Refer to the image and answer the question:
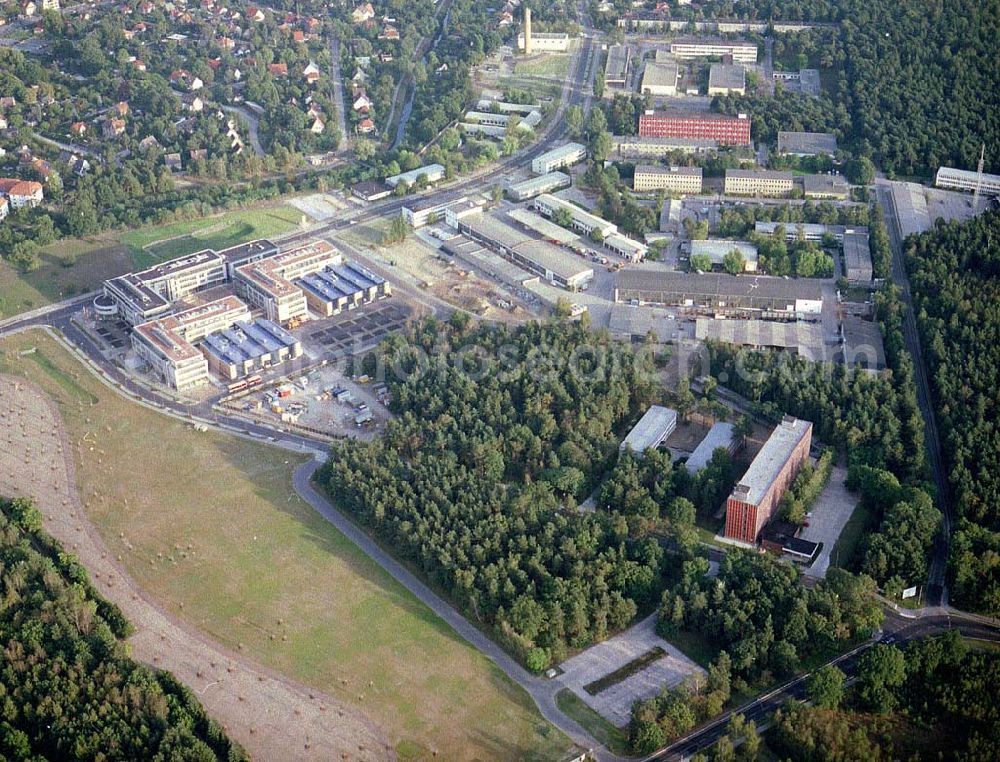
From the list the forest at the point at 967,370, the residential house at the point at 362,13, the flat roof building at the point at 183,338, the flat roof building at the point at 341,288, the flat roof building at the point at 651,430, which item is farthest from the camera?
the residential house at the point at 362,13

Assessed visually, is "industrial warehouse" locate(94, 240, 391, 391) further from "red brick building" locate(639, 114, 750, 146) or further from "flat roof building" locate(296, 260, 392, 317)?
"red brick building" locate(639, 114, 750, 146)

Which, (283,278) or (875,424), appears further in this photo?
(283,278)

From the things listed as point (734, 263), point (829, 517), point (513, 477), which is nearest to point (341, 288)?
point (513, 477)

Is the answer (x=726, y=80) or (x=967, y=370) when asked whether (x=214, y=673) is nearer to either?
(x=967, y=370)

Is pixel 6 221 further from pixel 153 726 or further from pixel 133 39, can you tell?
pixel 153 726

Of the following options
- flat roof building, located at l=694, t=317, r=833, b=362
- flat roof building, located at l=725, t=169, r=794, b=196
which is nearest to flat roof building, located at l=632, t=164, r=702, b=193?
flat roof building, located at l=725, t=169, r=794, b=196

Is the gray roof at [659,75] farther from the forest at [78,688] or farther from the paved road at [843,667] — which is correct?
the forest at [78,688]

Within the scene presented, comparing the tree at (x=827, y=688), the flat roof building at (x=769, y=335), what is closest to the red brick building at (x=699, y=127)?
the flat roof building at (x=769, y=335)
